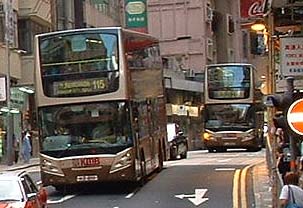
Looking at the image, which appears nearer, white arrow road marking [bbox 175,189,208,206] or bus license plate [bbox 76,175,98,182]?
white arrow road marking [bbox 175,189,208,206]

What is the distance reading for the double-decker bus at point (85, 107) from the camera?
23266 millimetres

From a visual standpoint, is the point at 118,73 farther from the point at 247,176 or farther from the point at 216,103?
the point at 216,103

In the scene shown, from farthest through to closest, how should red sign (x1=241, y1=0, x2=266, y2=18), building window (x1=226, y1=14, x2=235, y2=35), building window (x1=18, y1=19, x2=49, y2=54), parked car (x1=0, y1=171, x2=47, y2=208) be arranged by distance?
building window (x1=226, y1=14, x2=235, y2=35) → building window (x1=18, y1=19, x2=49, y2=54) → red sign (x1=241, y1=0, x2=266, y2=18) → parked car (x1=0, y1=171, x2=47, y2=208)

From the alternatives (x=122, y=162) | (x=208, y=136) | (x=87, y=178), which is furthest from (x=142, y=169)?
(x=208, y=136)

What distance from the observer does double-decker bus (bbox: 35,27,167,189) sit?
76.3ft

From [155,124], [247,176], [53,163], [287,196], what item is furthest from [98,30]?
[287,196]

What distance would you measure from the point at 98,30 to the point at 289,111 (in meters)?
14.4

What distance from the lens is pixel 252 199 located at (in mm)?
21844

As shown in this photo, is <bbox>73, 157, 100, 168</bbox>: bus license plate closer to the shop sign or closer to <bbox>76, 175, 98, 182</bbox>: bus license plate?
<bbox>76, 175, 98, 182</bbox>: bus license plate

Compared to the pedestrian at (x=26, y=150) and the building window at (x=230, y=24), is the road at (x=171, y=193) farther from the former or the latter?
the building window at (x=230, y=24)

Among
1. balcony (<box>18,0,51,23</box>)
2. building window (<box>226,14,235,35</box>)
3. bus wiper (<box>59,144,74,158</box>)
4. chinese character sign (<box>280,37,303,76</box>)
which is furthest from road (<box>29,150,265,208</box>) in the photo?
building window (<box>226,14,235,35</box>)

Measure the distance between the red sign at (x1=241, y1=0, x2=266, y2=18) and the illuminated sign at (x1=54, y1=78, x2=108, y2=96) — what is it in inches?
162

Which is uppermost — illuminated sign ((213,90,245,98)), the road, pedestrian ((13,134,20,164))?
illuminated sign ((213,90,245,98))

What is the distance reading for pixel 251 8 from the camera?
2328 cm
